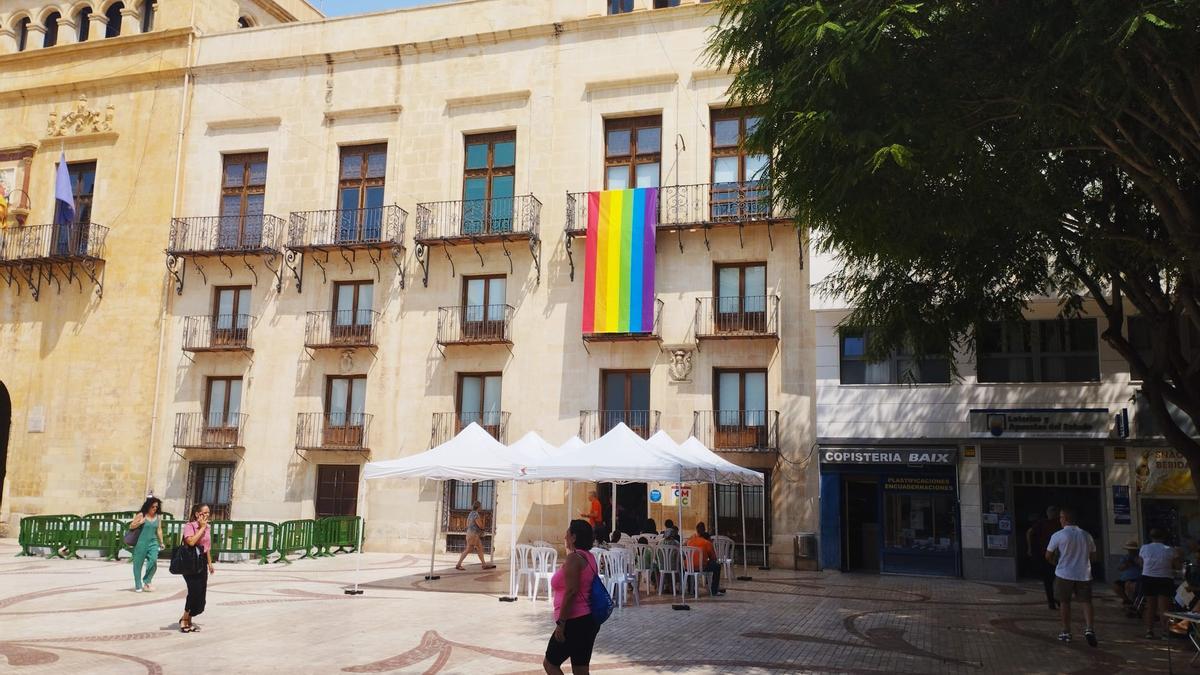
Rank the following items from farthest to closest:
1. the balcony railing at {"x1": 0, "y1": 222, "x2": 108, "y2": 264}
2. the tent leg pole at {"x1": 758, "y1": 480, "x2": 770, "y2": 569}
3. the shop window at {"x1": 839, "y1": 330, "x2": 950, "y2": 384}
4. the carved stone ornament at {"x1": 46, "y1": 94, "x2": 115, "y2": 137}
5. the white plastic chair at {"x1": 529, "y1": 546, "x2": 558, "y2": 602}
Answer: the carved stone ornament at {"x1": 46, "y1": 94, "x2": 115, "y2": 137}
the balcony railing at {"x1": 0, "y1": 222, "x2": 108, "y2": 264}
the tent leg pole at {"x1": 758, "y1": 480, "x2": 770, "y2": 569}
the shop window at {"x1": 839, "y1": 330, "x2": 950, "y2": 384}
the white plastic chair at {"x1": 529, "y1": 546, "x2": 558, "y2": 602}

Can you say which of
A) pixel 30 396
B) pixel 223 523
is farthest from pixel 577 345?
pixel 30 396

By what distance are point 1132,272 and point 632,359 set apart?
12.7 meters

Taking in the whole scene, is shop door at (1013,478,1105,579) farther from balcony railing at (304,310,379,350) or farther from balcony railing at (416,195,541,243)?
balcony railing at (304,310,379,350)

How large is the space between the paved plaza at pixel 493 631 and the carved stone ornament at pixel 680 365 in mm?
6437

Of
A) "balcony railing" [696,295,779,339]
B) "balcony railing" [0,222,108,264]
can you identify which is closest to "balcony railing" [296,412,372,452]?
"balcony railing" [0,222,108,264]

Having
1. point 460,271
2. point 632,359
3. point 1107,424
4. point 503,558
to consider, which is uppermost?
point 460,271

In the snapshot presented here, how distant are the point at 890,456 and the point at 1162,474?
5.37m

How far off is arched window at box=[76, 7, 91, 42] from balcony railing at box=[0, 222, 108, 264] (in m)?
7.23

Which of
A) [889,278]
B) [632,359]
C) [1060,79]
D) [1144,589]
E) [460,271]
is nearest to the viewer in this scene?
[1060,79]

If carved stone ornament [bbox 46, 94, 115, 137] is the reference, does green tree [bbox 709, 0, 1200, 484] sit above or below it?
below

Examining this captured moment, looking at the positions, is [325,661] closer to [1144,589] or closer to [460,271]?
[1144,589]

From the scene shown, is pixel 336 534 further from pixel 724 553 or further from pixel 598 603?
pixel 598 603

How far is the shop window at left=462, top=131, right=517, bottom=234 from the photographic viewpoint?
1010 inches

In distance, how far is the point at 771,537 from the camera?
73.3 ft
